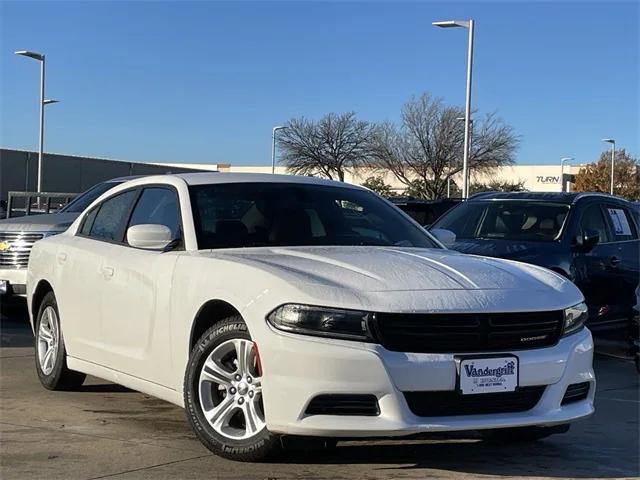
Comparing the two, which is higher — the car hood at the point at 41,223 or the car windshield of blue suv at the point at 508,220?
the car windshield of blue suv at the point at 508,220

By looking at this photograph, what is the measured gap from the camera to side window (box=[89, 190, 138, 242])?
6.16 metres

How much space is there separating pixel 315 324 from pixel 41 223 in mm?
7312

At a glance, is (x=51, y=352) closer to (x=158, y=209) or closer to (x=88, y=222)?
(x=88, y=222)

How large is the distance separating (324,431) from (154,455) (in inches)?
45.7

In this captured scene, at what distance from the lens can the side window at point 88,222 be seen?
6648 mm

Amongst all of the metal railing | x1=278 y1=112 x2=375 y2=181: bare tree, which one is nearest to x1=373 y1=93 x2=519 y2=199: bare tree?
x1=278 y1=112 x2=375 y2=181: bare tree

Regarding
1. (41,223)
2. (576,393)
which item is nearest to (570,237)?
(576,393)

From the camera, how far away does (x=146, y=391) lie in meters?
5.38

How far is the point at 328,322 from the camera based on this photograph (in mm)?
4199

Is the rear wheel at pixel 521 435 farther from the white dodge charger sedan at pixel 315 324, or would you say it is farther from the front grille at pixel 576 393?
the front grille at pixel 576 393

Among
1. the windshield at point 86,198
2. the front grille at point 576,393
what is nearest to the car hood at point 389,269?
the front grille at point 576,393

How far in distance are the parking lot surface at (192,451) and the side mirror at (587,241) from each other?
8.41 ft

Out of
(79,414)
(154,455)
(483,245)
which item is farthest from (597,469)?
(483,245)

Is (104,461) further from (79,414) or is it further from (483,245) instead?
(483,245)
